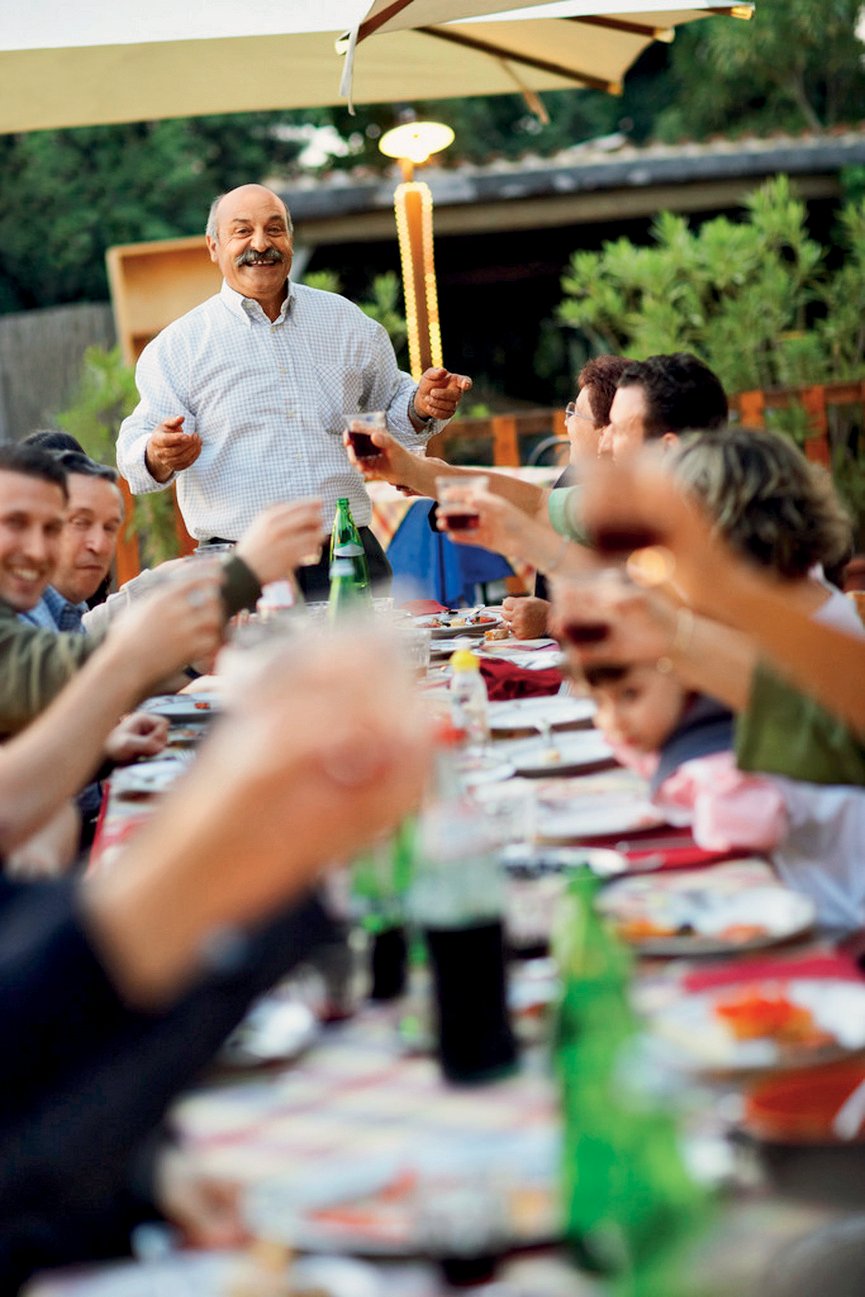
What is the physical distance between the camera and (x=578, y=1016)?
108 cm

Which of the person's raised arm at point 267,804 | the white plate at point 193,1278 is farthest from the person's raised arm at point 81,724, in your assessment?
the person's raised arm at point 267,804

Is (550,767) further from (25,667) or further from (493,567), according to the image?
(493,567)

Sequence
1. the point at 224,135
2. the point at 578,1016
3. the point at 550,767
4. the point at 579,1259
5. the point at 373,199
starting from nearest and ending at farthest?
the point at 579,1259, the point at 578,1016, the point at 550,767, the point at 373,199, the point at 224,135

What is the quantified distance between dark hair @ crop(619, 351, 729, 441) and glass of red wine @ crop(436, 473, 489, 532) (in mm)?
794

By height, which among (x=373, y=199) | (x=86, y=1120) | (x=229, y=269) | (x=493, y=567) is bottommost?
(x=493, y=567)

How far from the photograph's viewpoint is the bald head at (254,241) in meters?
4.88

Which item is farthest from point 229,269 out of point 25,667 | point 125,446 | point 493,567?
point 25,667

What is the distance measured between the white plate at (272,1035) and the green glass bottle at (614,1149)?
270 mm

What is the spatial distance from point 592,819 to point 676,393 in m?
1.52

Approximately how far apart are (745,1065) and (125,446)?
12.7 feet

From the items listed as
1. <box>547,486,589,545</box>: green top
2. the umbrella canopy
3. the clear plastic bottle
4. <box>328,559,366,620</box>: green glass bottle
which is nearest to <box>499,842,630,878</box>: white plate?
the clear plastic bottle

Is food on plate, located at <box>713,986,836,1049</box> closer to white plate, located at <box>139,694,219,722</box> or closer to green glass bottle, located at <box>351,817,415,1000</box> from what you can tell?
green glass bottle, located at <box>351,817,415,1000</box>

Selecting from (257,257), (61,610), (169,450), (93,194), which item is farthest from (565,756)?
(93,194)

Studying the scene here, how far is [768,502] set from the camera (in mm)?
2062
